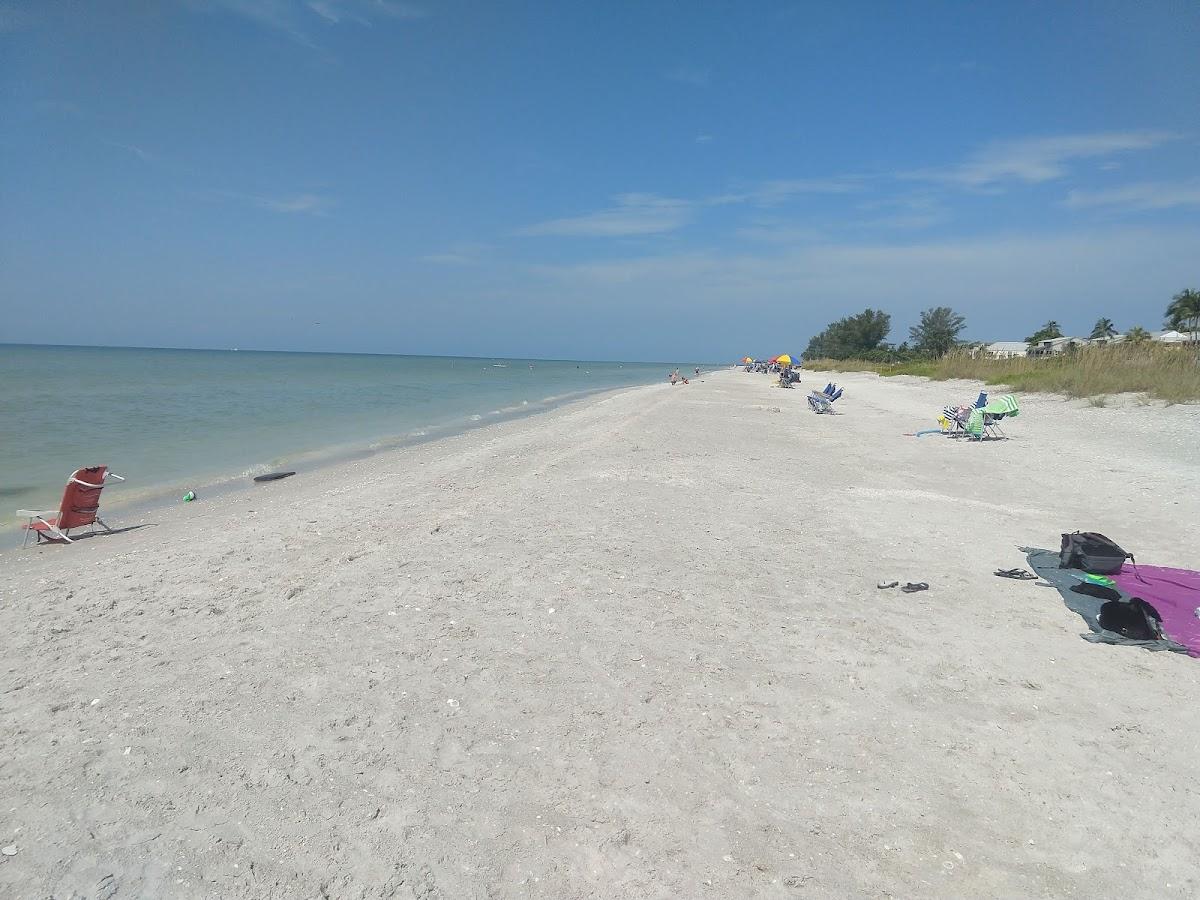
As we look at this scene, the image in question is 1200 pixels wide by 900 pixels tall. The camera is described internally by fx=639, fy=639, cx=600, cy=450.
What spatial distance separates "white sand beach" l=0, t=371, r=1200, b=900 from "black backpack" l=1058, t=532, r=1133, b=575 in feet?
1.57

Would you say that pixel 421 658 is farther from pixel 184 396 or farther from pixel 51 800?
pixel 184 396

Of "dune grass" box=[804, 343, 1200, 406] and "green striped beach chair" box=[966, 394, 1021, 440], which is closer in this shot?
"green striped beach chair" box=[966, 394, 1021, 440]

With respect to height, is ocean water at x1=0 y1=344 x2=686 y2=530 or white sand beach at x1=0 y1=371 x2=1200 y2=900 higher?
white sand beach at x1=0 y1=371 x2=1200 y2=900

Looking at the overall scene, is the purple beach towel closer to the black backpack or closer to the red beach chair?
the black backpack

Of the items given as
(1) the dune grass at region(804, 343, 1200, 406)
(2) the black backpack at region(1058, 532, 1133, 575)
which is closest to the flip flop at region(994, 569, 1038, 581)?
(2) the black backpack at region(1058, 532, 1133, 575)

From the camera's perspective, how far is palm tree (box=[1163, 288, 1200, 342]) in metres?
54.9

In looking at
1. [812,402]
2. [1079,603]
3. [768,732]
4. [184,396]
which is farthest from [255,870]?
[184,396]

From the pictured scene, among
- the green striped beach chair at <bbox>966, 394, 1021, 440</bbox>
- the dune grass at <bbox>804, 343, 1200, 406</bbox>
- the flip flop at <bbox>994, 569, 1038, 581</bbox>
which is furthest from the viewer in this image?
the dune grass at <bbox>804, 343, 1200, 406</bbox>

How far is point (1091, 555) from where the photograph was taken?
→ 17.3 feet

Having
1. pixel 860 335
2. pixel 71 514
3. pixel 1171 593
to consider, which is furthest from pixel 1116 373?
pixel 860 335

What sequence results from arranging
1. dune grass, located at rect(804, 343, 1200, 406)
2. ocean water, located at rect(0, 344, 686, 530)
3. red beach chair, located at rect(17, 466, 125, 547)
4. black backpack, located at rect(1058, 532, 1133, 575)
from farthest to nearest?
dune grass, located at rect(804, 343, 1200, 406), ocean water, located at rect(0, 344, 686, 530), red beach chair, located at rect(17, 466, 125, 547), black backpack, located at rect(1058, 532, 1133, 575)

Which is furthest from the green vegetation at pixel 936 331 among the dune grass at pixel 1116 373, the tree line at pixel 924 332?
the dune grass at pixel 1116 373

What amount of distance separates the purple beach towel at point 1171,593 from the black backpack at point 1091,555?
10 cm

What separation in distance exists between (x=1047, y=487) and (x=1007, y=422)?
845cm
